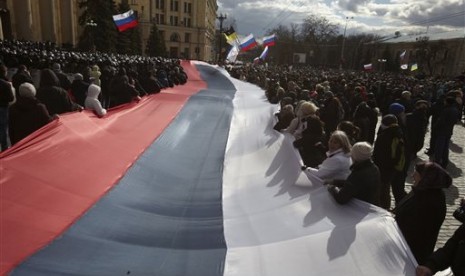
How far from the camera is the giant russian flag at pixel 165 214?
129 inches

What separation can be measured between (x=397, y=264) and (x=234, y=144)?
4.93 metres

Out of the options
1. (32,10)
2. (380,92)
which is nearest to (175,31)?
(32,10)

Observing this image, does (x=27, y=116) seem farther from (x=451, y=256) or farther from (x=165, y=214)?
(x=451, y=256)

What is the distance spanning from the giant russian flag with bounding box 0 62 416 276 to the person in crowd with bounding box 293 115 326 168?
0.24 meters

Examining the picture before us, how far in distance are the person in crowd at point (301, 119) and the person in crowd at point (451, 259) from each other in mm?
3770

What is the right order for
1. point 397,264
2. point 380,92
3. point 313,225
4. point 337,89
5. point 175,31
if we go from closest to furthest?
1. point 397,264
2. point 313,225
3. point 337,89
4. point 380,92
5. point 175,31

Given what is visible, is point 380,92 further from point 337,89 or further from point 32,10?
point 32,10

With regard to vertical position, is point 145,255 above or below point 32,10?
below

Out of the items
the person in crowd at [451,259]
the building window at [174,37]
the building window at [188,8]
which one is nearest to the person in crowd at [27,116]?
the person in crowd at [451,259]

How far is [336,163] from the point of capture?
4.64 metres

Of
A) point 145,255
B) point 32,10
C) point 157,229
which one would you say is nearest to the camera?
point 145,255

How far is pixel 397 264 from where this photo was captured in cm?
305

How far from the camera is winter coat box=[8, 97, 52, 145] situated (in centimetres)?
539

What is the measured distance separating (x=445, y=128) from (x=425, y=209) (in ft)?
22.3
